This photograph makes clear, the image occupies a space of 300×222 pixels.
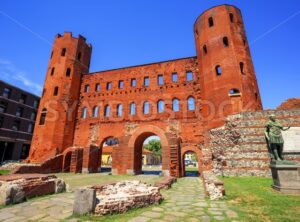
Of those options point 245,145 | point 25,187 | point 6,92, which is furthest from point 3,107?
point 245,145

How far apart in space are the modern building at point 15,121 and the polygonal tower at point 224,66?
31234 mm

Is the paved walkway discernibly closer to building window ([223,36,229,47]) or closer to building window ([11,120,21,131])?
building window ([223,36,229,47])

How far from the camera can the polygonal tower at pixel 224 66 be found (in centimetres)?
1547

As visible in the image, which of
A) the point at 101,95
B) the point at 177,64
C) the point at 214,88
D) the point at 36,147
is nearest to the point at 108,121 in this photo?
the point at 101,95

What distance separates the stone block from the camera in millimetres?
4223

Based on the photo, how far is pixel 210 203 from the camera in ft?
17.9

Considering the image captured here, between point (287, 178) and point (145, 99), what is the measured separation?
15.4 meters

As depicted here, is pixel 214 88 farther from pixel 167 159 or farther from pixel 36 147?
pixel 36 147

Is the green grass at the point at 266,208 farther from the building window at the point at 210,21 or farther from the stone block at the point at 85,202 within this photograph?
the building window at the point at 210,21

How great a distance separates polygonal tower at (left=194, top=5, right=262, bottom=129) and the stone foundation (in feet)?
42.5

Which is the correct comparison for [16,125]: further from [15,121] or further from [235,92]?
[235,92]

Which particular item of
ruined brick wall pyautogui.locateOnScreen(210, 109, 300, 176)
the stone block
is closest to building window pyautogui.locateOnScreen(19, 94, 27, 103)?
ruined brick wall pyautogui.locateOnScreen(210, 109, 300, 176)

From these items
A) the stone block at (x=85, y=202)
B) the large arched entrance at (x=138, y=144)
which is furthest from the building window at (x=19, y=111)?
the stone block at (x=85, y=202)

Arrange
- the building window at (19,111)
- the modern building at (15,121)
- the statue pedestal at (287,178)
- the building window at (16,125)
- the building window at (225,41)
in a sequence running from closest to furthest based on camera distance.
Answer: the statue pedestal at (287,178), the building window at (225,41), the modern building at (15,121), the building window at (16,125), the building window at (19,111)
